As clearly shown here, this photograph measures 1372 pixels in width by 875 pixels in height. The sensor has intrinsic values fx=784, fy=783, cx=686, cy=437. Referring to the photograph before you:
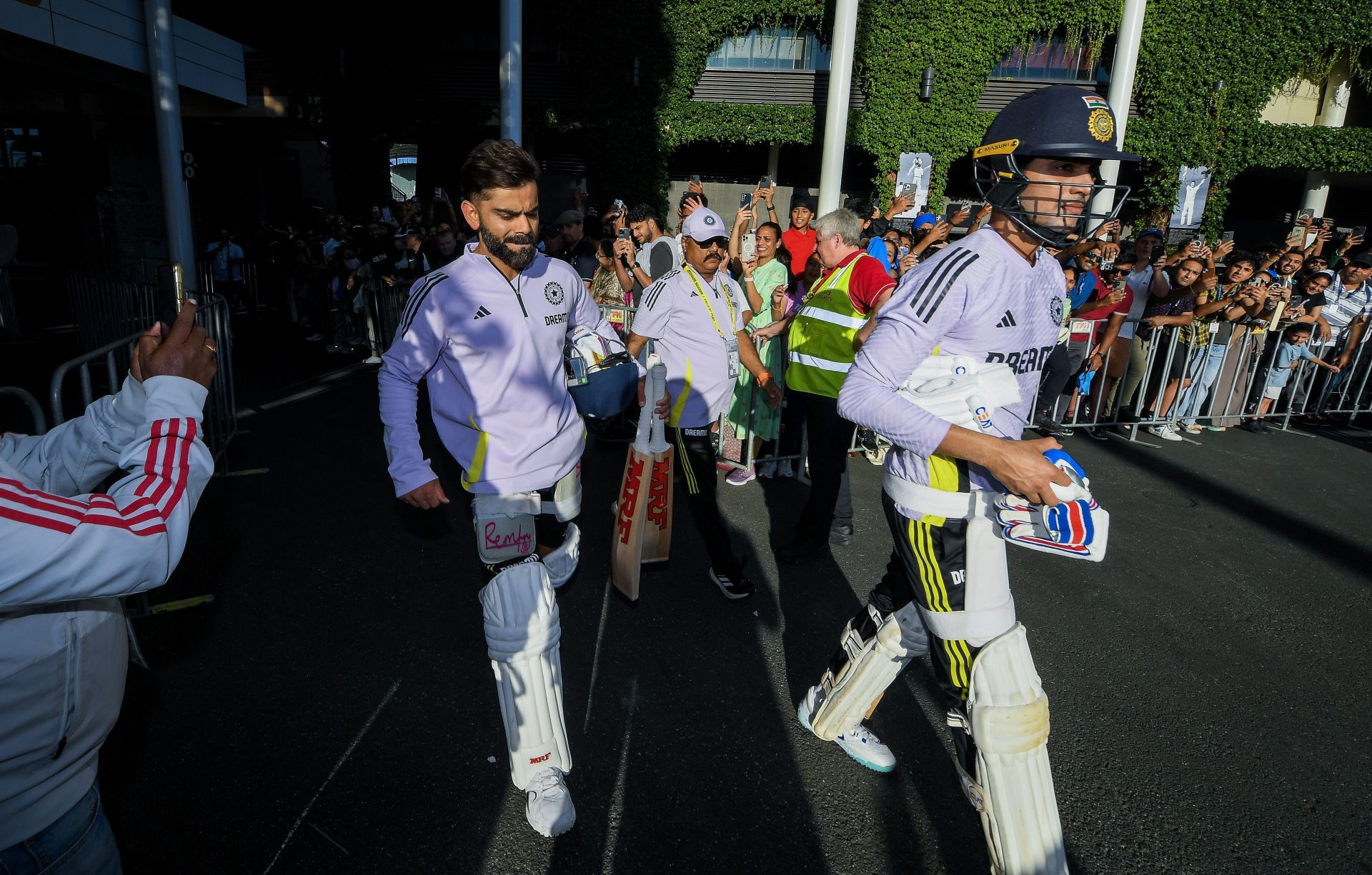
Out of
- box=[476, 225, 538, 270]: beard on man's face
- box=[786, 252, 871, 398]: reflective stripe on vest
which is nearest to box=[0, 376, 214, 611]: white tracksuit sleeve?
box=[476, 225, 538, 270]: beard on man's face

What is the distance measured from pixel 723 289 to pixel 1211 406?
24.5 ft

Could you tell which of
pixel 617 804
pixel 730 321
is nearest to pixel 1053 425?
pixel 730 321

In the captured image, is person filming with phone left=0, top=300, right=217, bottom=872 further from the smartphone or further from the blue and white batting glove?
the smartphone

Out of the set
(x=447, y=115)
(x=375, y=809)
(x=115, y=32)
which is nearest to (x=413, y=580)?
(x=375, y=809)

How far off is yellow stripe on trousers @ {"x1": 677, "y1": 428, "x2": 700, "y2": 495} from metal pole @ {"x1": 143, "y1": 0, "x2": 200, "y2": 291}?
33.6 feet

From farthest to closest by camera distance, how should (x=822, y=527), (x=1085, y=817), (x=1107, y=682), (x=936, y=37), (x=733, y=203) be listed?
(x=733, y=203) → (x=936, y=37) → (x=822, y=527) → (x=1107, y=682) → (x=1085, y=817)

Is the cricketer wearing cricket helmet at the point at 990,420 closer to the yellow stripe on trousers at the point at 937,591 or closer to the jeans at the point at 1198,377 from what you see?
the yellow stripe on trousers at the point at 937,591

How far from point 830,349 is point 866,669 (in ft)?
8.20

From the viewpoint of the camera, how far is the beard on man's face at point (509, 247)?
2.74 metres

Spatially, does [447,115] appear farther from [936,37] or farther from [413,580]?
[413,580]

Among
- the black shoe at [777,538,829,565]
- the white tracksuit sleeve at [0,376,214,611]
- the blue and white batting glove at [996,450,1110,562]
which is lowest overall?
the black shoe at [777,538,829,565]

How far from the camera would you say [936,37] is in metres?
19.2

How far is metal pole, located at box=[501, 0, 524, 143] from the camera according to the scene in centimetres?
1355

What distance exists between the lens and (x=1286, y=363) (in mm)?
9039
